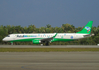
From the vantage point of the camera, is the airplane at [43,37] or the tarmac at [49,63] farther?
the airplane at [43,37]

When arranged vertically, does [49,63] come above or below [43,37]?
below

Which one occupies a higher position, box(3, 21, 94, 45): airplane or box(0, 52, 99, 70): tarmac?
box(3, 21, 94, 45): airplane

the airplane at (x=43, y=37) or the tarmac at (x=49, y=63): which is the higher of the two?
the airplane at (x=43, y=37)

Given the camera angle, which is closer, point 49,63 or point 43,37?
point 49,63

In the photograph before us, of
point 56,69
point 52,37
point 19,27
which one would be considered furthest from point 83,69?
point 19,27

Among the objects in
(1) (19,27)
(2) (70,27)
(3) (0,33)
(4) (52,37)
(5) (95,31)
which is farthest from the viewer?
(2) (70,27)

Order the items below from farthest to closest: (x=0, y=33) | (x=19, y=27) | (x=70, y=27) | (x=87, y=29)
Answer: (x=70, y=27)
(x=19, y=27)
(x=0, y=33)
(x=87, y=29)

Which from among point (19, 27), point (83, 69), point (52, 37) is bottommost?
point (83, 69)

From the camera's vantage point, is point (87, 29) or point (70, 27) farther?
point (70, 27)

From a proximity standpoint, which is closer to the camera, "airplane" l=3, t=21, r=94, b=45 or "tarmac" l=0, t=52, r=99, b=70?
"tarmac" l=0, t=52, r=99, b=70

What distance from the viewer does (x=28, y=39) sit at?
45.6m

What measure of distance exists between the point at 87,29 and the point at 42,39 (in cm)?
1301

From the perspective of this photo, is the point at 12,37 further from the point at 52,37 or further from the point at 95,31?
the point at 95,31

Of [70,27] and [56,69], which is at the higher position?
[70,27]
